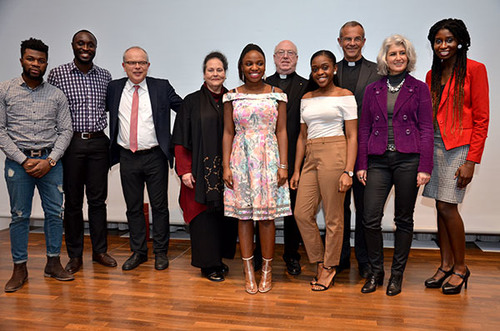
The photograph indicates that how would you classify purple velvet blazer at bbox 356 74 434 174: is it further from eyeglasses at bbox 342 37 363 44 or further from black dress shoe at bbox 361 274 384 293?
black dress shoe at bbox 361 274 384 293

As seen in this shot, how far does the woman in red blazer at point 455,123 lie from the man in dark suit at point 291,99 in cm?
90

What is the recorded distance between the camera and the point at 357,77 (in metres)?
3.15

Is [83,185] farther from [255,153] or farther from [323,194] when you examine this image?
[323,194]

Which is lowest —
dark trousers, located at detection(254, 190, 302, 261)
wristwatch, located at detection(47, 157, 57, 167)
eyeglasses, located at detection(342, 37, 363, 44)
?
dark trousers, located at detection(254, 190, 302, 261)

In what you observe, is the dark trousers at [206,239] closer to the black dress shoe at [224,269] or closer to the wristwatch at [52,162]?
the black dress shoe at [224,269]

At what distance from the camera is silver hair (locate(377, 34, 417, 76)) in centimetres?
274

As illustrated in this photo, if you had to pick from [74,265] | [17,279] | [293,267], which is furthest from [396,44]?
[17,279]

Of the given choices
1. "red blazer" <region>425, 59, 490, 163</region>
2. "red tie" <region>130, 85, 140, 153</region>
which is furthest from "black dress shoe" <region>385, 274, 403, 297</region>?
"red tie" <region>130, 85, 140, 153</region>

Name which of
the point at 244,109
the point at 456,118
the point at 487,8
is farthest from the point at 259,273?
the point at 487,8

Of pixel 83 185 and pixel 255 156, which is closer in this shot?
pixel 255 156

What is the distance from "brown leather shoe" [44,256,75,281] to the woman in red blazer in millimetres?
2646

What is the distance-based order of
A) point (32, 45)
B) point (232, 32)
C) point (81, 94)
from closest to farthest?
point (32, 45) → point (81, 94) → point (232, 32)

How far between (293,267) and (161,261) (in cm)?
106

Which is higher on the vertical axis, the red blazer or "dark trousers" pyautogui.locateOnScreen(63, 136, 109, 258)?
the red blazer
